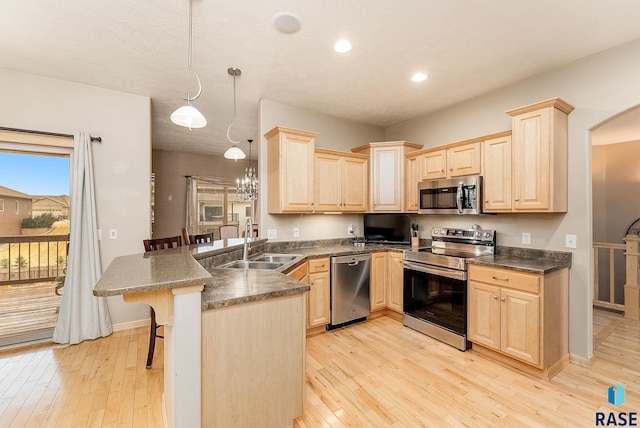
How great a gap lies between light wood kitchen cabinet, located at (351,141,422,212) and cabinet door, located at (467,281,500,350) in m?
1.48

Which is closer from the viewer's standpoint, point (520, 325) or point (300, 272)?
point (520, 325)

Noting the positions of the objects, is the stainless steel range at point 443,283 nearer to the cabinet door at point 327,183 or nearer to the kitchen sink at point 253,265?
the cabinet door at point 327,183

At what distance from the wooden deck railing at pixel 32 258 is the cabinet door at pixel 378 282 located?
3.61 meters

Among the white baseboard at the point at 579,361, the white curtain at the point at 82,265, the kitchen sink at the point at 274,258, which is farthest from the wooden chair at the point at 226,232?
the white baseboard at the point at 579,361

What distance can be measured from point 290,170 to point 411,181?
1.65 m

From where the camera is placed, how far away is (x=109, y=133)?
323cm

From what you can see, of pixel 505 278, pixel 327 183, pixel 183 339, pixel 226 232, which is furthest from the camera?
pixel 226 232

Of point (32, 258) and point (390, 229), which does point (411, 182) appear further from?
point (32, 258)

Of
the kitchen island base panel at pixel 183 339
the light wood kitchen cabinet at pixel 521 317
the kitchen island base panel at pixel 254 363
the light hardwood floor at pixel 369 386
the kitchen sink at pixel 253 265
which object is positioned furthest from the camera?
the kitchen sink at pixel 253 265

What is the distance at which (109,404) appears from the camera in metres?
1.99

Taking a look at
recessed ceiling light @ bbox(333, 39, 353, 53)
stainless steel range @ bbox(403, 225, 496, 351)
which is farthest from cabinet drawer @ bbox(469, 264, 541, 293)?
recessed ceiling light @ bbox(333, 39, 353, 53)

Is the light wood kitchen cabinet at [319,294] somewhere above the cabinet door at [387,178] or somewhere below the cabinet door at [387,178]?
below

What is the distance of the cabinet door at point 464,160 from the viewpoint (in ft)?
10.0

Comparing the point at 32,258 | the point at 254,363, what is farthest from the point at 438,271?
the point at 32,258
